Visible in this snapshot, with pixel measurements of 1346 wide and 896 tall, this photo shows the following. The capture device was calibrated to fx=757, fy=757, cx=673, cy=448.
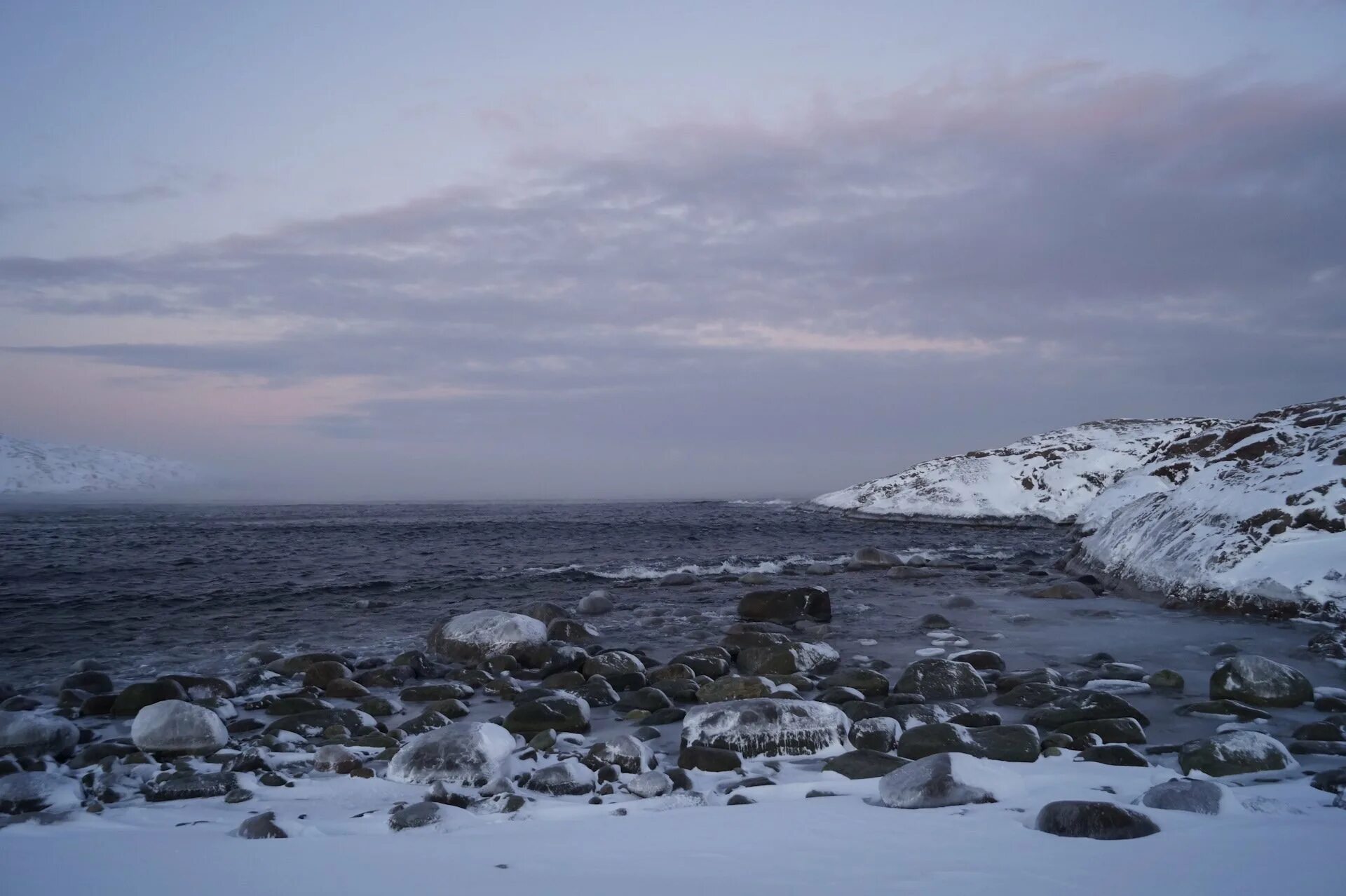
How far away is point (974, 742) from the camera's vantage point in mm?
6711

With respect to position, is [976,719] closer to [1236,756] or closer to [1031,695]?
[1031,695]

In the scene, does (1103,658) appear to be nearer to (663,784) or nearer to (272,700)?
(663,784)

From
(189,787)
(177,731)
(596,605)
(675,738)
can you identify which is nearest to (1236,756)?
(675,738)

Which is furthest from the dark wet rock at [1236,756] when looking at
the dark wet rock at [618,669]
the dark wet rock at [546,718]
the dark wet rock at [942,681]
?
the dark wet rock at [618,669]

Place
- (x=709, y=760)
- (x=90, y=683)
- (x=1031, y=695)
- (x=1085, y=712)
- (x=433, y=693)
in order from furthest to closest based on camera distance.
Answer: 1. (x=90, y=683)
2. (x=433, y=693)
3. (x=1031, y=695)
4. (x=1085, y=712)
5. (x=709, y=760)

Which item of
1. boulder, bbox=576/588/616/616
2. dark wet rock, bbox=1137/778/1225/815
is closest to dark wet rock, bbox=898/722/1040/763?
dark wet rock, bbox=1137/778/1225/815

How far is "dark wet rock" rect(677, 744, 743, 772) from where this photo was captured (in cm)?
659

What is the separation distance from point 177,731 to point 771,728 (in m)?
5.90

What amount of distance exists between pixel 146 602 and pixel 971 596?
20185mm

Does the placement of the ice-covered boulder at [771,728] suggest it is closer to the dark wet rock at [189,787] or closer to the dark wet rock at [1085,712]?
the dark wet rock at [1085,712]

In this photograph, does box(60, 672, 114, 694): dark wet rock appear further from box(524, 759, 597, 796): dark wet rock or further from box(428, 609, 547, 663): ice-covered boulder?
box(524, 759, 597, 796): dark wet rock

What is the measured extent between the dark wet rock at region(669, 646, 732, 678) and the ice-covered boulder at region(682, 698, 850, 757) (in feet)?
11.0

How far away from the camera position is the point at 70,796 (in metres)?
5.97

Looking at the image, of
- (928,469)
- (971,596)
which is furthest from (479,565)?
→ (928,469)
